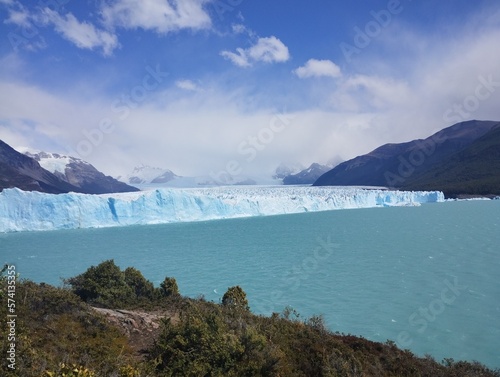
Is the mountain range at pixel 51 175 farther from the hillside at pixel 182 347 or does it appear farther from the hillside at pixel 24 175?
the hillside at pixel 182 347

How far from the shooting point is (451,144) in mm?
137875

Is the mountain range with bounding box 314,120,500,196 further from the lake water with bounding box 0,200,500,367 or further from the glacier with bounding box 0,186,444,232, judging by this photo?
the lake water with bounding box 0,200,500,367

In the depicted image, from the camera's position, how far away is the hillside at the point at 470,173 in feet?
272

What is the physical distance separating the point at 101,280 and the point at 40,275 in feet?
42.3

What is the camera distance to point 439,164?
122m

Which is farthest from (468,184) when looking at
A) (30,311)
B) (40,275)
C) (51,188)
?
(51,188)

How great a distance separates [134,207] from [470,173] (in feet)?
294

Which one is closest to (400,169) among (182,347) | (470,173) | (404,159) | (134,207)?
(404,159)

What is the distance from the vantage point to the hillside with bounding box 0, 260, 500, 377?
584cm

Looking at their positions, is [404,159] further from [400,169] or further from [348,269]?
[348,269]

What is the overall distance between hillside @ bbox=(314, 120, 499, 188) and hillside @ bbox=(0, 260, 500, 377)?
4759 inches

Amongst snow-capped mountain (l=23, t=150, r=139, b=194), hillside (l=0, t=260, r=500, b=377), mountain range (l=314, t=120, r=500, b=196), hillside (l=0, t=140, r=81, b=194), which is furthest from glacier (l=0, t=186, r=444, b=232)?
snow-capped mountain (l=23, t=150, r=139, b=194)

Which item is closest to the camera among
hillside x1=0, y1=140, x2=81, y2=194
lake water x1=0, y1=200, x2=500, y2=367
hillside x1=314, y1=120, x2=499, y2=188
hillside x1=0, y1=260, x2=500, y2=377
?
hillside x1=0, y1=260, x2=500, y2=377

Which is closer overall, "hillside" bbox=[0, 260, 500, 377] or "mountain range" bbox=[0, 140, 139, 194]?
"hillside" bbox=[0, 260, 500, 377]
